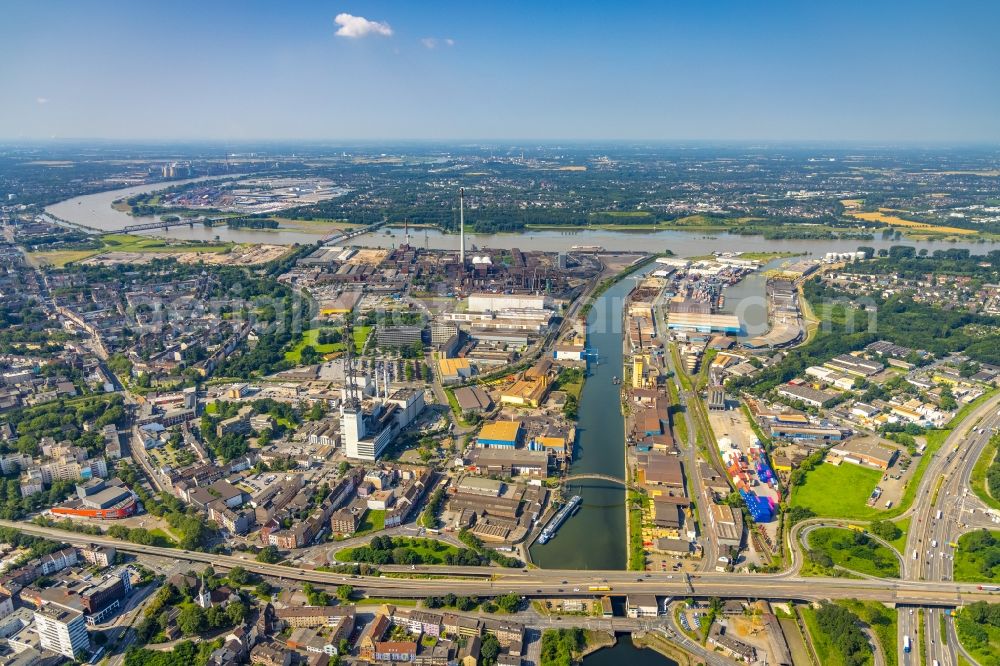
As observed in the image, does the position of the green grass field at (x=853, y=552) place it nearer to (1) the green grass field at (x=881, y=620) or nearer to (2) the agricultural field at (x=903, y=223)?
(1) the green grass field at (x=881, y=620)

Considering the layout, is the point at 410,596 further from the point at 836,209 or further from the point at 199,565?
the point at 836,209

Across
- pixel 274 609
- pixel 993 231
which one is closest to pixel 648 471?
pixel 274 609

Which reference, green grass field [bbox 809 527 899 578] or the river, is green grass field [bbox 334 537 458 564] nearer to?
green grass field [bbox 809 527 899 578]

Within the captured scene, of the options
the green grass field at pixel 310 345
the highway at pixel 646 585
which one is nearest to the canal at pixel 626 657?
the highway at pixel 646 585

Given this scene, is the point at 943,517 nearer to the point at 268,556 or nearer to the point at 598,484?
the point at 598,484

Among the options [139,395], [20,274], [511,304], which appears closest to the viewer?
[139,395]

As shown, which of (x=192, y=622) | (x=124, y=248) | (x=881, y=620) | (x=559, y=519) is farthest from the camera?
(x=124, y=248)

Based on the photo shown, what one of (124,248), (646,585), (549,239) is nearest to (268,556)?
(646,585)
